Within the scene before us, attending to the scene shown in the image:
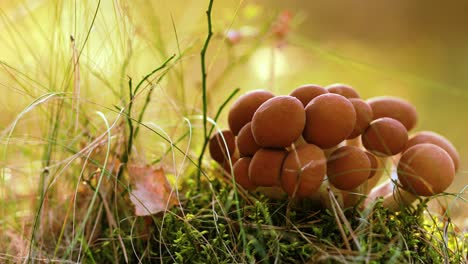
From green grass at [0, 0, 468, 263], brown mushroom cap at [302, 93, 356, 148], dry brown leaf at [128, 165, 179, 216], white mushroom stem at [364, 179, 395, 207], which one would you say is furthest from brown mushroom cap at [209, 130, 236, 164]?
white mushroom stem at [364, 179, 395, 207]

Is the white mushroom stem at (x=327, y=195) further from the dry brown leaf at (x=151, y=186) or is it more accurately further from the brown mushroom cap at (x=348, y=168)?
the dry brown leaf at (x=151, y=186)

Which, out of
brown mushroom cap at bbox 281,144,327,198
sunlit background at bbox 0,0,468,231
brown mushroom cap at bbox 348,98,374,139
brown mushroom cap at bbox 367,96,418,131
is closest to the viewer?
brown mushroom cap at bbox 281,144,327,198

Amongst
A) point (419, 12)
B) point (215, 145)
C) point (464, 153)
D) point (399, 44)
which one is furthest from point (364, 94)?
point (215, 145)

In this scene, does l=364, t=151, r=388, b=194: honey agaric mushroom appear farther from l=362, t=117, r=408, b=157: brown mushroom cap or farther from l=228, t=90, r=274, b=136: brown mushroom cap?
l=228, t=90, r=274, b=136: brown mushroom cap

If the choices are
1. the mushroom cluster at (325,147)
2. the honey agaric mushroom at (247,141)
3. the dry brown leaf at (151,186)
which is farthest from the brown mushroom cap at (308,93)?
the dry brown leaf at (151,186)

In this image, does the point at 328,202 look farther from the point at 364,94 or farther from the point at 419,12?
the point at 419,12
